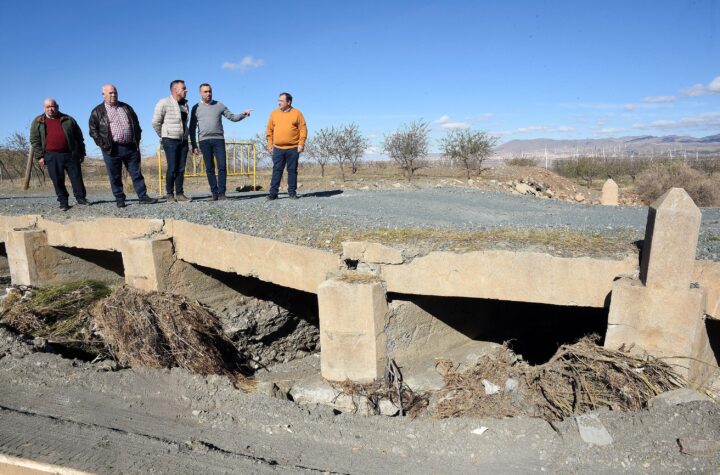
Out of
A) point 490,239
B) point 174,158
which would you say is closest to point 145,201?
point 174,158

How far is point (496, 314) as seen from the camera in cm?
636

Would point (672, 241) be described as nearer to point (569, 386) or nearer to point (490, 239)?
point (569, 386)

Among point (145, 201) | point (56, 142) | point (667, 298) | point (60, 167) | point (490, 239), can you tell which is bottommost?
point (667, 298)

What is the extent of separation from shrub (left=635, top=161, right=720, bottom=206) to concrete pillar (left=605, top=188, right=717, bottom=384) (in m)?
15.5

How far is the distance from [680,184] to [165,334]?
1950 centimetres

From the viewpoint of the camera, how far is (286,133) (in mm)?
7777

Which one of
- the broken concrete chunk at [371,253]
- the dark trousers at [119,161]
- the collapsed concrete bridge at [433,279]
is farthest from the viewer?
the dark trousers at [119,161]

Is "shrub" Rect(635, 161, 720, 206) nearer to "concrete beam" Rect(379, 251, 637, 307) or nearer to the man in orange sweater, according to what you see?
the man in orange sweater

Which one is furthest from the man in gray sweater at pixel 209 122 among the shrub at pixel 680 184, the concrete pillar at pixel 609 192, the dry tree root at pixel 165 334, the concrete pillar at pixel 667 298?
the shrub at pixel 680 184

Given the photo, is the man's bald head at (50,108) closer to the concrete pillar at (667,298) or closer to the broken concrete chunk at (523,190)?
the concrete pillar at (667,298)

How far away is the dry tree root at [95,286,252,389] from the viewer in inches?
211

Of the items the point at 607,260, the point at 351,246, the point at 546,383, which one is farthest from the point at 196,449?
the point at 607,260

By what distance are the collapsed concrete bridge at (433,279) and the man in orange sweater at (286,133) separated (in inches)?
82.3

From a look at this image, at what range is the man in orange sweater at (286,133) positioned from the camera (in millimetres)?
7766
